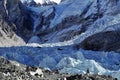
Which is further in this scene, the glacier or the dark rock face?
the dark rock face

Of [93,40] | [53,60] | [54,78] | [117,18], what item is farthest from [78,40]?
[54,78]

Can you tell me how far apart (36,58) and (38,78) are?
5892 centimetres

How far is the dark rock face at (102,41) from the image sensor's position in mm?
154913

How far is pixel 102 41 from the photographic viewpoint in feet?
527

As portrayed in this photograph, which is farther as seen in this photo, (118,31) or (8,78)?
(118,31)

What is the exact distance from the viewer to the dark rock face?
155 meters

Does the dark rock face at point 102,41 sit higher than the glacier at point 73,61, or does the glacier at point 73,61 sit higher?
the dark rock face at point 102,41

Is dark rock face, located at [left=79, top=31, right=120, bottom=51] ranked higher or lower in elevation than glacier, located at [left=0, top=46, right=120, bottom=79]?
higher

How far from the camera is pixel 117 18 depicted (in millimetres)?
189000

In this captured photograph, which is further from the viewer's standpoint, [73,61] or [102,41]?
[102,41]

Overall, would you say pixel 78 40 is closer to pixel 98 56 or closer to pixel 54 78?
pixel 98 56

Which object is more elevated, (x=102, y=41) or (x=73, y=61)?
(x=102, y=41)

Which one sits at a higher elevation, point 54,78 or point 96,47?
point 96,47

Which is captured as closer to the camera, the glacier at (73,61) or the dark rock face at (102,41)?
the glacier at (73,61)
